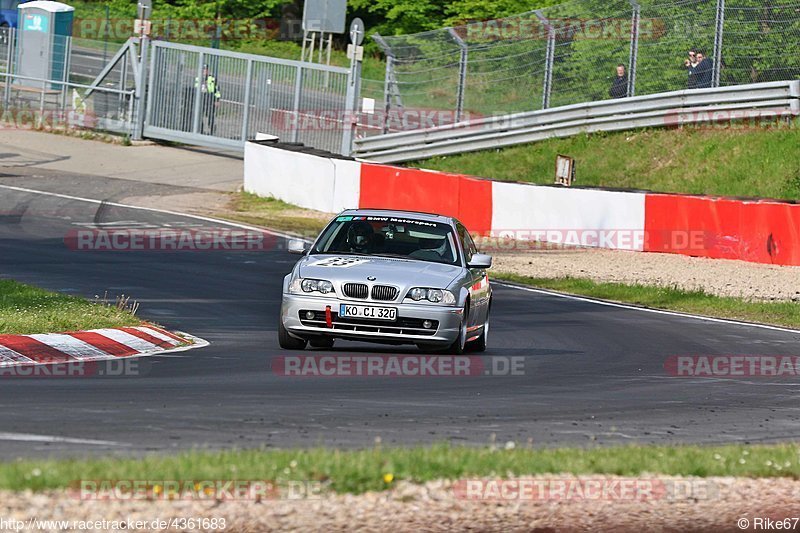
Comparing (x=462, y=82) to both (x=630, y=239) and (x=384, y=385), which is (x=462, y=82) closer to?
(x=630, y=239)

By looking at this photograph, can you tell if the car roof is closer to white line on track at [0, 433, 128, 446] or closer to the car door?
the car door

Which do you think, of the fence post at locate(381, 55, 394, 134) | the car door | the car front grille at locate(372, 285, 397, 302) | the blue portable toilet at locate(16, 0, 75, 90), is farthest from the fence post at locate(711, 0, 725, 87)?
the blue portable toilet at locate(16, 0, 75, 90)

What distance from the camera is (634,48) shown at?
96.9 feet

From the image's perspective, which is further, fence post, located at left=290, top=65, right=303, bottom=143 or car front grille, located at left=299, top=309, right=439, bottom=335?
fence post, located at left=290, top=65, right=303, bottom=143

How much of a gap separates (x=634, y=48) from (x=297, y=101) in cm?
964

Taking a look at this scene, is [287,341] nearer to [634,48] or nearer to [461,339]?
[461,339]

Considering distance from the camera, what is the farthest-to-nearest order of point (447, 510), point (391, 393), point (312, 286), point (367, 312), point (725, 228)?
point (725, 228) < point (312, 286) < point (367, 312) < point (391, 393) < point (447, 510)

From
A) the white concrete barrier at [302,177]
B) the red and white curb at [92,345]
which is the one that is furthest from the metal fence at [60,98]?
the red and white curb at [92,345]

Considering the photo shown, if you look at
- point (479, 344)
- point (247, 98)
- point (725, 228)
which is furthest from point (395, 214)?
point (247, 98)

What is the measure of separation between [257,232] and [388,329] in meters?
13.4

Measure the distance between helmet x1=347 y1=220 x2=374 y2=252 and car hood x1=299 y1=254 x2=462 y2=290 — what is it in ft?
1.09

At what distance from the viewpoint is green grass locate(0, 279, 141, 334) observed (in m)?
11.9

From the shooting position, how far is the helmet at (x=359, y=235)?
43.2 feet

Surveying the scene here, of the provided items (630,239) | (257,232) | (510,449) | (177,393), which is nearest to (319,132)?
(257,232)
